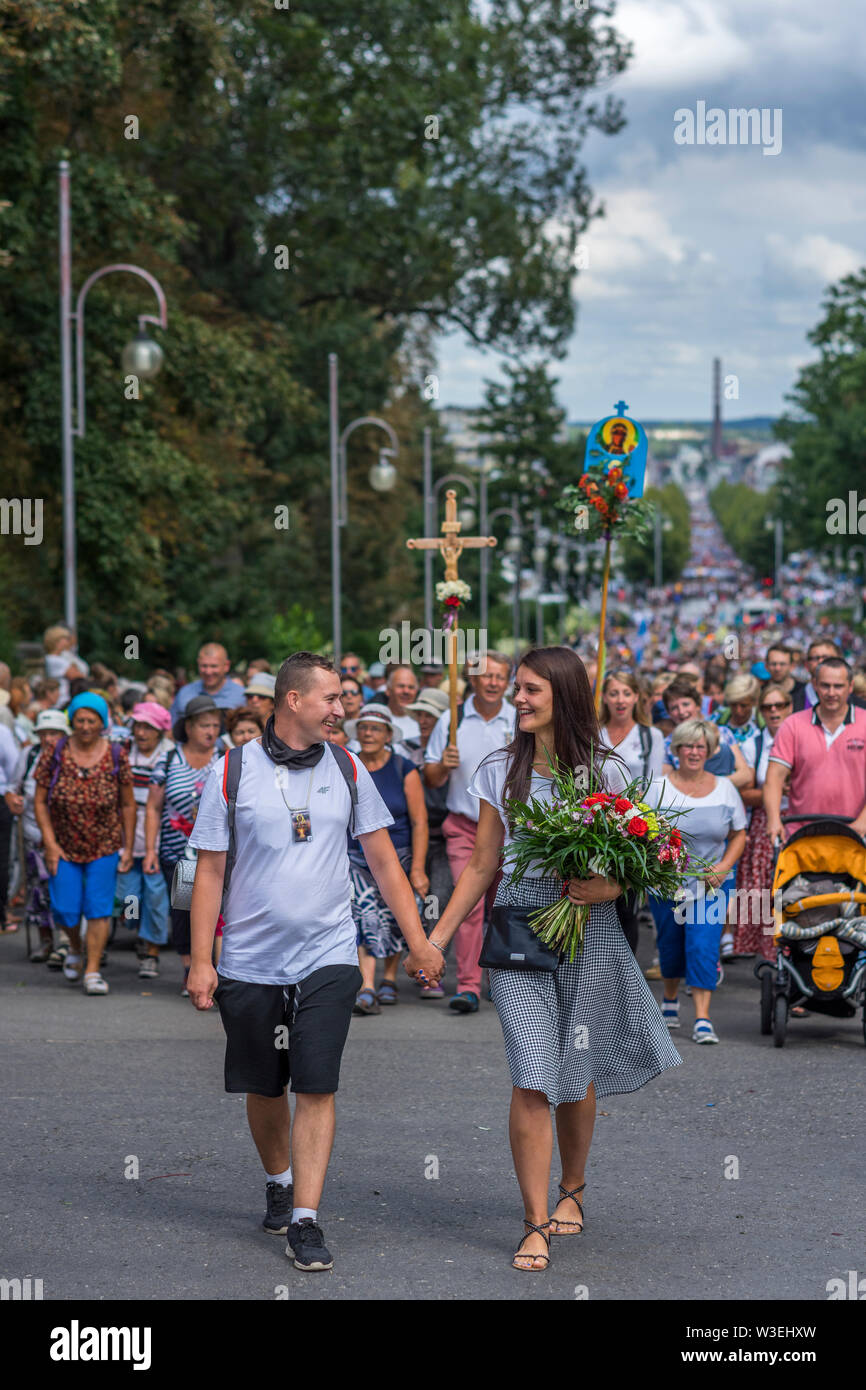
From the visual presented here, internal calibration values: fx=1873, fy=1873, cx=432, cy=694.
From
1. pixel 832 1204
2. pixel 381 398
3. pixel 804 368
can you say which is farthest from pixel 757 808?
pixel 804 368

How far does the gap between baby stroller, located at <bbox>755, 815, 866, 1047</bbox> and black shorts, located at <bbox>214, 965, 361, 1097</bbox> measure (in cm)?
419

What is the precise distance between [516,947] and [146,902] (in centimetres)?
629

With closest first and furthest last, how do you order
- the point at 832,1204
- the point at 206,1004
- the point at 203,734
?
the point at 206,1004 → the point at 832,1204 → the point at 203,734

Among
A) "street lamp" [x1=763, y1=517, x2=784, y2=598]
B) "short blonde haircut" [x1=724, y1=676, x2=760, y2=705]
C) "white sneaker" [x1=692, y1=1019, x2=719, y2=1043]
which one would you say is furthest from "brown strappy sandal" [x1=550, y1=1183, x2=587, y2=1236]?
"street lamp" [x1=763, y1=517, x2=784, y2=598]

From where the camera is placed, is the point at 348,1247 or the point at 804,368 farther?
the point at 804,368

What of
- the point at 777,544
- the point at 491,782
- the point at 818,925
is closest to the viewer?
the point at 491,782

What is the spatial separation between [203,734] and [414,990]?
2.16m

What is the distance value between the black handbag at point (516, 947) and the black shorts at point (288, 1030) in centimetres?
44

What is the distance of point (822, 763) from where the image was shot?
10.2 m

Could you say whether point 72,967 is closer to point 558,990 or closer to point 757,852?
point 757,852

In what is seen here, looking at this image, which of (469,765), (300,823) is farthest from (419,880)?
(300,823)

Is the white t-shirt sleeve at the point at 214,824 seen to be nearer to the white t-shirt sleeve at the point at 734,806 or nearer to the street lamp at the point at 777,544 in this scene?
the white t-shirt sleeve at the point at 734,806

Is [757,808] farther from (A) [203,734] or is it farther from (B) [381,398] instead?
(B) [381,398]

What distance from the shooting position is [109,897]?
11.0 metres
